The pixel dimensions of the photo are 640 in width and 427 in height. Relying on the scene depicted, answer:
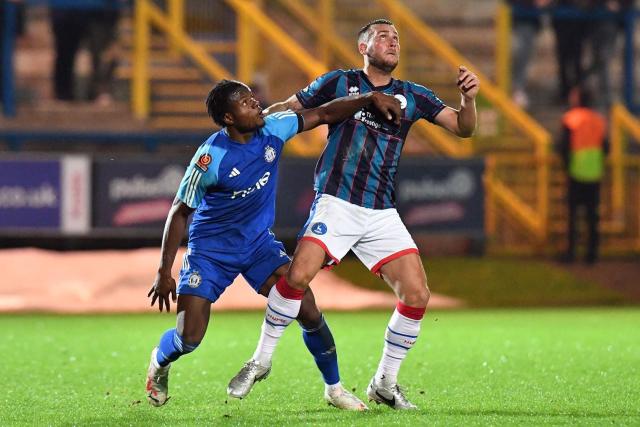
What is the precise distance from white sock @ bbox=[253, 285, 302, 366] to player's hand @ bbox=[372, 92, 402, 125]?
1.08m

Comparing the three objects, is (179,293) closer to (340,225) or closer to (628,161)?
(340,225)

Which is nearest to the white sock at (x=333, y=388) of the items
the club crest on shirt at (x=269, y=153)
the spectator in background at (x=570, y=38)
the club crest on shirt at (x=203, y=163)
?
the club crest on shirt at (x=269, y=153)

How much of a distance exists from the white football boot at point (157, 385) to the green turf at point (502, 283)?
8961mm

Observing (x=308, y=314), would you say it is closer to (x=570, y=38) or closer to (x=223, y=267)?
(x=223, y=267)

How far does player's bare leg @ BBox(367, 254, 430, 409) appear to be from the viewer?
742 centimetres

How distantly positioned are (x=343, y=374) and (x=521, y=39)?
452 inches

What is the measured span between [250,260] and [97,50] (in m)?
11.1

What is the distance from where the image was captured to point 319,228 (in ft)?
24.5

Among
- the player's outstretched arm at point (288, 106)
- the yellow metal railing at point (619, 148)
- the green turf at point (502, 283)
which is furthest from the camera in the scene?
the yellow metal railing at point (619, 148)

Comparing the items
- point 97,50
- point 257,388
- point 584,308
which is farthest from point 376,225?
point 97,50

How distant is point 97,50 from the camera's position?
18.0m

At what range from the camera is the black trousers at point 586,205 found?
675 inches

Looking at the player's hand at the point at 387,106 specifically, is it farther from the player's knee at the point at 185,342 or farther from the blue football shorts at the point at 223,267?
the player's knee at the point at 185,342

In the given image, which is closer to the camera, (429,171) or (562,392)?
(562,392)
